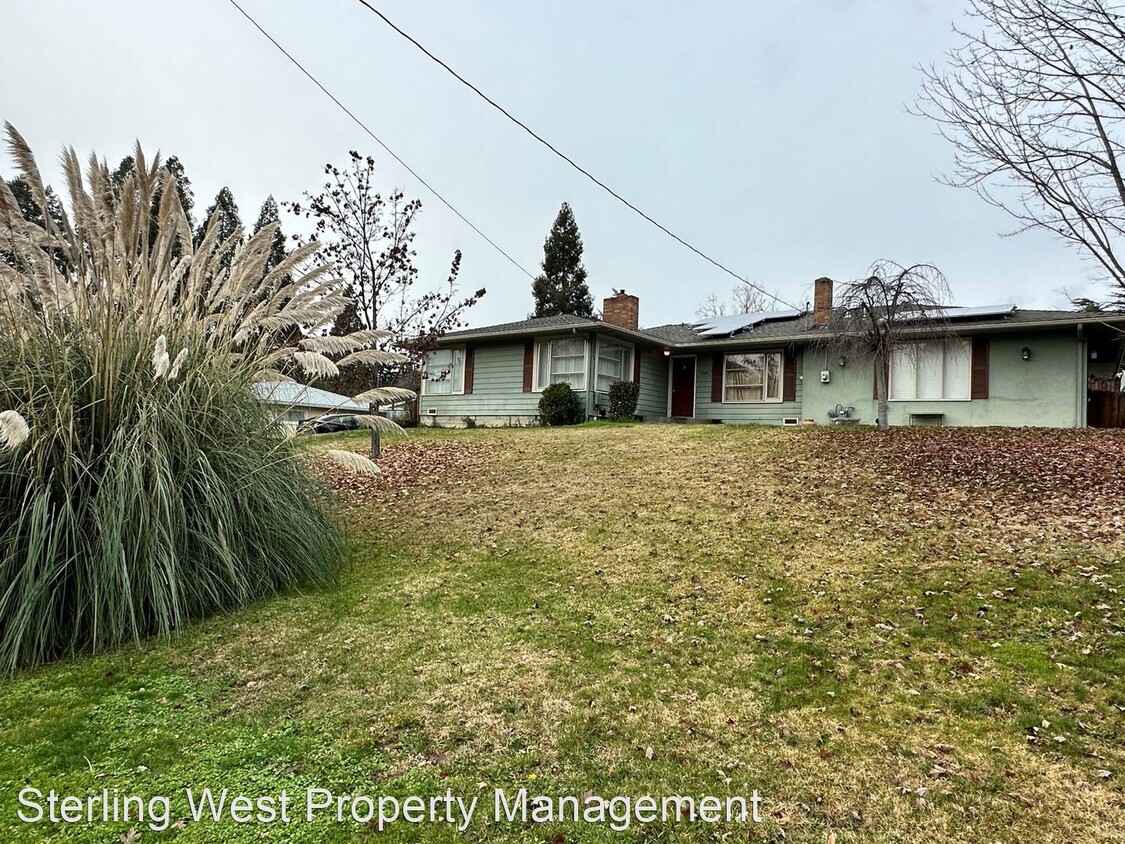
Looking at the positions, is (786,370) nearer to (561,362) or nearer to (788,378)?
(788,378)

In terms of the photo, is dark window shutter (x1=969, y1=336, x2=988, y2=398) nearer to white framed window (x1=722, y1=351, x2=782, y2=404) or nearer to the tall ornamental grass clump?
white framed window (x1=722, y1=351, x2=782, y2=404)

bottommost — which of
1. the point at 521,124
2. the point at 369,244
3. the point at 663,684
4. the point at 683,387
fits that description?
the point at 663,684

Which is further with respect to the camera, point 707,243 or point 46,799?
point 707,243

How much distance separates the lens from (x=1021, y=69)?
549 centimetres

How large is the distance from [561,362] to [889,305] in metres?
7.61

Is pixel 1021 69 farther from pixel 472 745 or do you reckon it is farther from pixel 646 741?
pixel 472 745

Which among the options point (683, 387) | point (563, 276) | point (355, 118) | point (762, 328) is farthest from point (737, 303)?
point (355, 118)

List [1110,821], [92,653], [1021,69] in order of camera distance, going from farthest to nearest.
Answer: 1. [1021,69]
2. [92,653]
3. [1110,821]

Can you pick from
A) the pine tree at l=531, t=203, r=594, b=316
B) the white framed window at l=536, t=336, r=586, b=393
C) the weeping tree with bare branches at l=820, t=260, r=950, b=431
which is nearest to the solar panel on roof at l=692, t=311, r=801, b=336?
the white framed window at l=536, t=336, r=586, b=393

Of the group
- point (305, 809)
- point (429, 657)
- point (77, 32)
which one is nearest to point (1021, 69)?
point (429, 657)

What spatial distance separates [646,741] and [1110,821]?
65.7 inches

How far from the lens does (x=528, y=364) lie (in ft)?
52.9

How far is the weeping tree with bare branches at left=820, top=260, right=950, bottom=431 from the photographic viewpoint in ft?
36.7

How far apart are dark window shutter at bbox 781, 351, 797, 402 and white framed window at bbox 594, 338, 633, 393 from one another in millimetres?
3940
